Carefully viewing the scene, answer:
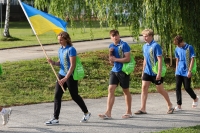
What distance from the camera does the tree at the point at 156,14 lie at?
1498 cm

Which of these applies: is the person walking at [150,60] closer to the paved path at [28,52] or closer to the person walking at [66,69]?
the person walking at [66,69]

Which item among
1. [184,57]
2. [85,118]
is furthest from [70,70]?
[184,57]

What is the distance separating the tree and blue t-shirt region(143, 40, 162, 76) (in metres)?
4.17

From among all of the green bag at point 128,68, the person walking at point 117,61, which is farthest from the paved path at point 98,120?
the green bag at point 128,68

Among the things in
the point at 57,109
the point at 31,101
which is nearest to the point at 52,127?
the point at 57,109

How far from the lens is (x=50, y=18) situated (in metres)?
10.6

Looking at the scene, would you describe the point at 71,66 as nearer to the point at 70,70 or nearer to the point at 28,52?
the point at 70,70

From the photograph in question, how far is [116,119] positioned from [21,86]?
4589mm

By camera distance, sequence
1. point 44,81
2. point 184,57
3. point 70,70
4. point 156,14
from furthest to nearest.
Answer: point 44,81
point 156,14
point 184,57
point 70,70

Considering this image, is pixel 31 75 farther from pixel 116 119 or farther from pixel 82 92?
pixel 116 119

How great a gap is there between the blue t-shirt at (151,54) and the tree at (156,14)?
164 inches

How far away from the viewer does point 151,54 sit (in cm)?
1088

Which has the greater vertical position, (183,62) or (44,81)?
(183,62)

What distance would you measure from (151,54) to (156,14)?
4.35m
